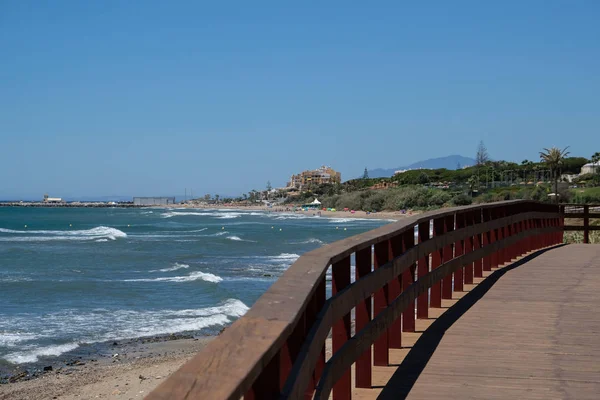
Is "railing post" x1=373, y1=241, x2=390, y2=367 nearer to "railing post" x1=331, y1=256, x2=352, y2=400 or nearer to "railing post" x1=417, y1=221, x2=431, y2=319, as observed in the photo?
"railing post" x1=331, y1=256, x2=352, y2=400

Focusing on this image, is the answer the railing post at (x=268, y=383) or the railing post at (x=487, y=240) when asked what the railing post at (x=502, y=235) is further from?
the railing post at (x=268, y=383)

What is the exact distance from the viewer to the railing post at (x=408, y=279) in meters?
6.19

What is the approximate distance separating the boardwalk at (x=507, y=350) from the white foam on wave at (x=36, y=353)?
444 inches

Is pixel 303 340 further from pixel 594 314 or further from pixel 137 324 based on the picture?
pixel 137 324

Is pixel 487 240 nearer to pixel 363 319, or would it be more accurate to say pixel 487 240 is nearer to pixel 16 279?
pixel 363 319

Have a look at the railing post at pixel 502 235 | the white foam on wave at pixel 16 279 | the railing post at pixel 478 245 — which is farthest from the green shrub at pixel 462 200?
the railing post at pixel 478 245

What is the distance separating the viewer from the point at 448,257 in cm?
841

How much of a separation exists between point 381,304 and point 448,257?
10.5 feet

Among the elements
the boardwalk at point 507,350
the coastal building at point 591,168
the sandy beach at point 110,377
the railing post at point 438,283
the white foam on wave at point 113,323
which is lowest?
the sandy beach at point 110,377

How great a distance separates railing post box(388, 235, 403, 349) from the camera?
5.64 metres

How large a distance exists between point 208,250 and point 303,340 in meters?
50.6

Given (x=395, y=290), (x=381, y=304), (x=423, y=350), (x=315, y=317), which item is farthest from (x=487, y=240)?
(x=315, y=317)

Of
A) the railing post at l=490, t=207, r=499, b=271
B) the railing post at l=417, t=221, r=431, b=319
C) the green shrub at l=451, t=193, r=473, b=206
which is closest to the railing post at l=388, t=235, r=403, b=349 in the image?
the railing post at l=417, t=221, r=431, b=319

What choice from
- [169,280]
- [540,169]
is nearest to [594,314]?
[169,280]
